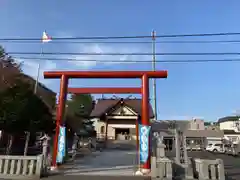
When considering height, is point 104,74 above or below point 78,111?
below

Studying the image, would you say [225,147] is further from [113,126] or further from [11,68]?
[11,68]

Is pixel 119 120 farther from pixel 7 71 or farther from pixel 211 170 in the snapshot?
pixel 211 170

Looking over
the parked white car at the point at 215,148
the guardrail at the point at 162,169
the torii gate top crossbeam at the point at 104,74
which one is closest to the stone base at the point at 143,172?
the guardrail at the point at 162,169

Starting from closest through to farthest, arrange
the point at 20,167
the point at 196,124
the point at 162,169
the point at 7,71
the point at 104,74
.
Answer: the point at 162,169, the point at 20,167, the point at 104,74, the point at 7,71, the point at 196,124

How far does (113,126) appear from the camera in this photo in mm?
28547

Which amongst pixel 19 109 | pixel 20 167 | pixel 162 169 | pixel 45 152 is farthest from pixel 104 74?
pixel 19 109

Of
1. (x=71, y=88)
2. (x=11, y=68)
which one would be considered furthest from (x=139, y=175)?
(x=11, y=68)

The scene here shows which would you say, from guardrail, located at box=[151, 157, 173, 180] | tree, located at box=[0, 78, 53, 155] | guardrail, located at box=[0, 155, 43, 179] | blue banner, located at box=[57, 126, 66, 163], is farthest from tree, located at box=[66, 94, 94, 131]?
guardrail, located at box=[151, 157, 173, 180]

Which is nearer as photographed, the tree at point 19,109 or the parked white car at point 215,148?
the tree at point 19,109

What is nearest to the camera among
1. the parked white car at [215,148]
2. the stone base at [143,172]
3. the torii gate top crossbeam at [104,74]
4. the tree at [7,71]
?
the stone base at [143,172]

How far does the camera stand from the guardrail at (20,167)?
9430 mm

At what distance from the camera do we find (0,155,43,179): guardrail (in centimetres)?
943

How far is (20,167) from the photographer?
9.62 meters

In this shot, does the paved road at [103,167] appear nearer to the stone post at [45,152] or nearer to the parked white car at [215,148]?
the stone post at [45,152]
